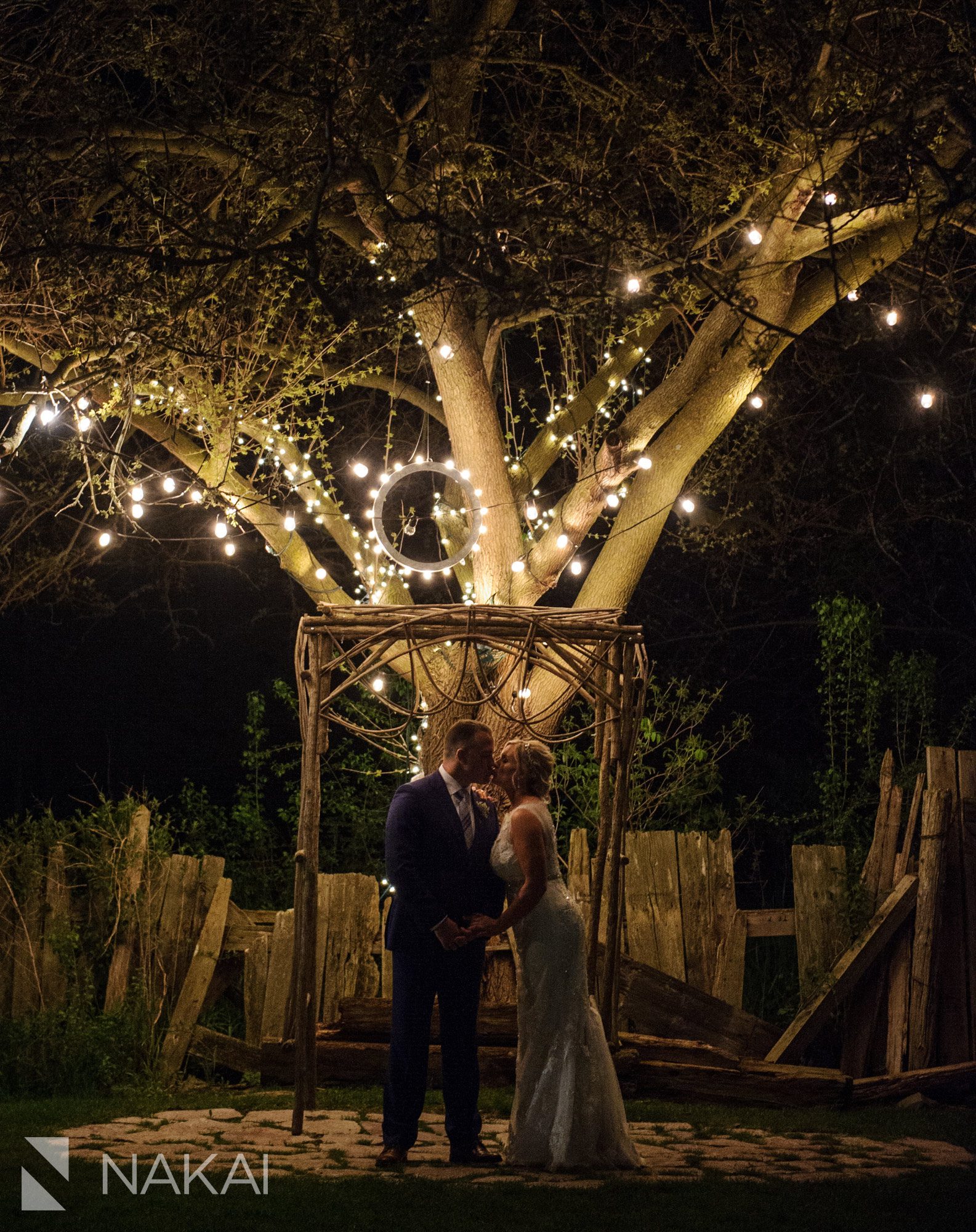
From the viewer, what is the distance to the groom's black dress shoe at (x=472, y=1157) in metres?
5.23

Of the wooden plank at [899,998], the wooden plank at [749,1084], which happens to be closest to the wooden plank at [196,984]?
the wooden plank at [749,1084]

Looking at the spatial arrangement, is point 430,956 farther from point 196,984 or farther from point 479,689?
point 196,984

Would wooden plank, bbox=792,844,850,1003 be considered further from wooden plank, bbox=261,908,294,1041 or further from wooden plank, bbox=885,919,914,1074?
wooden plank, bbox=261,908,294,1041

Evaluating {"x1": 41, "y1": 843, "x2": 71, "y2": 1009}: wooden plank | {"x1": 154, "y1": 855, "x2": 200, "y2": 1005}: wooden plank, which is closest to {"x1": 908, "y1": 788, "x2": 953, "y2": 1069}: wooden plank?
{"x1": 154, "y1": 855, "x2": 200, "y2": 1005}: wooden plank

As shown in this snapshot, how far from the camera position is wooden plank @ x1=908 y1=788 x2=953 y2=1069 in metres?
7.06

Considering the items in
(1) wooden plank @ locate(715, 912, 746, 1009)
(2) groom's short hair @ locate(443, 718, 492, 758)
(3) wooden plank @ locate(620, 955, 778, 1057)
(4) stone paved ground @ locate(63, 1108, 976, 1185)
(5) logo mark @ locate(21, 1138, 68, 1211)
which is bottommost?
(5) logo mark @ locate(21, 1138, 68, 1211)

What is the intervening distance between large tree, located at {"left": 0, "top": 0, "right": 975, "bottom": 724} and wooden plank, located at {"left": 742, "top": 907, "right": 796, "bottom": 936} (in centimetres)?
175

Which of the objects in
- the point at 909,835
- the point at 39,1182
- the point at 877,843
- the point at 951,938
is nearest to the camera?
the point at 39,1182

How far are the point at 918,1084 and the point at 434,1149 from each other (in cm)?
271

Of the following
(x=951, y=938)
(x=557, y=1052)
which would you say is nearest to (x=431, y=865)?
(x=557, y=1052)

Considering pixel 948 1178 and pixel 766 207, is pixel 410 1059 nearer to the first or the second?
pixel 948 1178

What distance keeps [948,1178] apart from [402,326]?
17.0 feet

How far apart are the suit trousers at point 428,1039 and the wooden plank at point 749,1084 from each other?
5.99 feet

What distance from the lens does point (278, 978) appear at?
7.55 m
